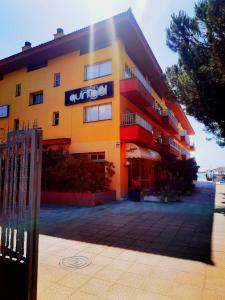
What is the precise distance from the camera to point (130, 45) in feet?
57.6

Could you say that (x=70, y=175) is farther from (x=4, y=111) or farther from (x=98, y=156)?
(x=4, y=111)

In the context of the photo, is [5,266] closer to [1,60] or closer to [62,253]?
[62,253]

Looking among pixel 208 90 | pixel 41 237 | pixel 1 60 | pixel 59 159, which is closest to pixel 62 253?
pixel 41 237

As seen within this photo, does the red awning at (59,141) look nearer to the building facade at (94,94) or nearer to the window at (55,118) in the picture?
the building facade at (94,94)

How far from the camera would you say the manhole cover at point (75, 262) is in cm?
446

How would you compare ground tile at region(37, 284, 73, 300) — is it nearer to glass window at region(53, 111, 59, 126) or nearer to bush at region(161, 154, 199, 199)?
bush at region(161, 154, 199, 199)

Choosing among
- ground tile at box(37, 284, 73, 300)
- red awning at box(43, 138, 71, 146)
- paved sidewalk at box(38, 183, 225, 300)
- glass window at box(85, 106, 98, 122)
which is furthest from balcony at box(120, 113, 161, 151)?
ground tile at box(37, 284, 73, 300)

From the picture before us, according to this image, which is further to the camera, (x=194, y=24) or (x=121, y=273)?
(x=194, y=24)

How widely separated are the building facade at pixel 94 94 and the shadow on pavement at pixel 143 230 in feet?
20.7

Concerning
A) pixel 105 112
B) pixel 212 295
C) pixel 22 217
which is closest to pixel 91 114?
pixel 105 112

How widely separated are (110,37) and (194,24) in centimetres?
722

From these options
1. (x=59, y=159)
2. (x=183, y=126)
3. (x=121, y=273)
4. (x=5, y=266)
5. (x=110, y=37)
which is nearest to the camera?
(x=5, y=266)

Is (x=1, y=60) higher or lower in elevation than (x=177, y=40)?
higher

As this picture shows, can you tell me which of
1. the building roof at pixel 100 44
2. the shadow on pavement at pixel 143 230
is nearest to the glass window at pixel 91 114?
the building roof at pixel 100 44
